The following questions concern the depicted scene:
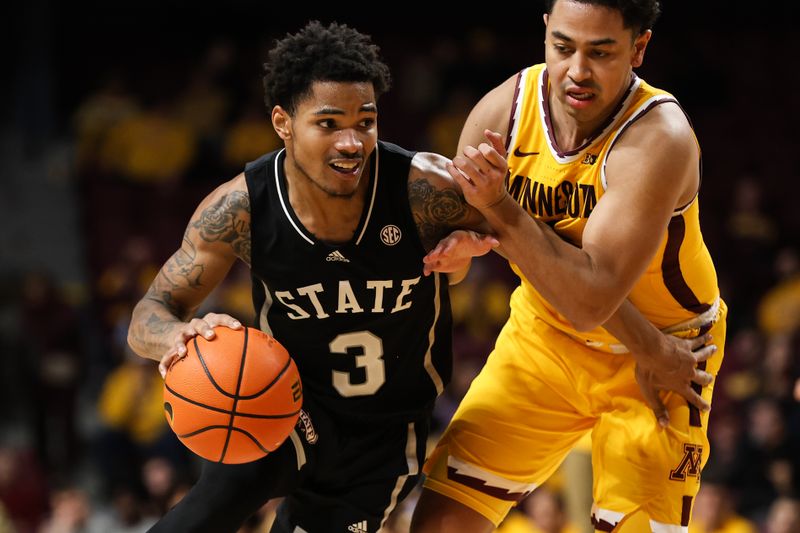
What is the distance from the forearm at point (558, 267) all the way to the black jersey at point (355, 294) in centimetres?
51

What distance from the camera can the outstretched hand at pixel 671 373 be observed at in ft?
14.6

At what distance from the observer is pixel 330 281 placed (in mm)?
4594

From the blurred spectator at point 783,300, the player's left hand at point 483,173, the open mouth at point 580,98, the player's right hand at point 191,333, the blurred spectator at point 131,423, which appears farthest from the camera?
the blurred spectator at point 131,423

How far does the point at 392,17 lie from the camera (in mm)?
14719

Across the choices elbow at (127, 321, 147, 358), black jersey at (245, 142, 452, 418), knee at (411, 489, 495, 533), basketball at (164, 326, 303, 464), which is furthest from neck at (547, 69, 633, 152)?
elbow at (127, 321, 147, 358)

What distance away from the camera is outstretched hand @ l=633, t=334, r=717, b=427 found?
14.6 feet

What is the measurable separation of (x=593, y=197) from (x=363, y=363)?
1106 millimetres

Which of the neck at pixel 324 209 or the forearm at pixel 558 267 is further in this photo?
the neck at pixel 324 209

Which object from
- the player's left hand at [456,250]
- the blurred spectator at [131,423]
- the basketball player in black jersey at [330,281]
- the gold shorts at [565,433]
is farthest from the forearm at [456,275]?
the blurred spectator at [131,423]

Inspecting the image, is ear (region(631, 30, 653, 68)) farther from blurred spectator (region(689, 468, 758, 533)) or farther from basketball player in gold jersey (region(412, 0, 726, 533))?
blurred spectator (region(689, 468, 758, 533))

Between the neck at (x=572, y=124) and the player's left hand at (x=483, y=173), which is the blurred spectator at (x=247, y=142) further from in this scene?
the player's left hand at (x=483, y=173)

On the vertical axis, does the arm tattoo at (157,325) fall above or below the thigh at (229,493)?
above

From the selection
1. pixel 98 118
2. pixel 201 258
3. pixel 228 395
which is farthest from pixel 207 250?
pixel 98 118

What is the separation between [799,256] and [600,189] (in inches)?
264
